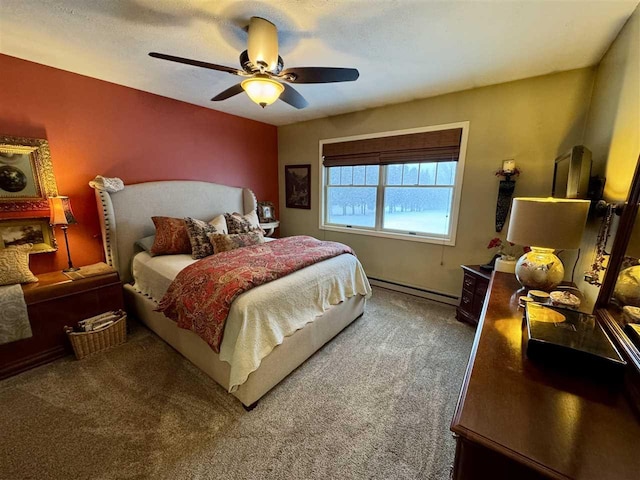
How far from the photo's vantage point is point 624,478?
23.6 inches

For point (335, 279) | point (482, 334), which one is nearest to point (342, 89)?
point (335, 279)

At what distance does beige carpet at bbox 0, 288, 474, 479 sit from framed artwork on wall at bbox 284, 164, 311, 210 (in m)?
2.74

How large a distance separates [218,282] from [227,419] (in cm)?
88

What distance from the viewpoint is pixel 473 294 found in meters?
2.72

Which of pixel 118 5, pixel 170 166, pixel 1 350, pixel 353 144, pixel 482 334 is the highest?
pixel 118 5

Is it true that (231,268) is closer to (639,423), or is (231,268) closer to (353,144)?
(639,423)

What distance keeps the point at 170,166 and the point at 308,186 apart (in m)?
2.02

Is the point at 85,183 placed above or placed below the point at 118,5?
below

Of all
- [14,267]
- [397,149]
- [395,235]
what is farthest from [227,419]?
[397,149]

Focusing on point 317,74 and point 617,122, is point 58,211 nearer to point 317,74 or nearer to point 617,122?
point 317,74

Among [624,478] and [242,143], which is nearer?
[624,478]

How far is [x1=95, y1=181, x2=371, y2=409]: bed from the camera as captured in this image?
1686 mm

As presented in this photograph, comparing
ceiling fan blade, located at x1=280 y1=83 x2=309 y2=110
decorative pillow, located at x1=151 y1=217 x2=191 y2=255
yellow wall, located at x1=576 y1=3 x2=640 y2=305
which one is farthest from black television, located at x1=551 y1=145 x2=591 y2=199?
decorative pillow, located at x1=151 y1=217 x2=191 y2=255

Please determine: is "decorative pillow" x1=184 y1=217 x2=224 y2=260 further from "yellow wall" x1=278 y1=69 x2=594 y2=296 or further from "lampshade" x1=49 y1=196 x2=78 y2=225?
"yellow wall" x1=278 y1=69 x2=594 y2=296
